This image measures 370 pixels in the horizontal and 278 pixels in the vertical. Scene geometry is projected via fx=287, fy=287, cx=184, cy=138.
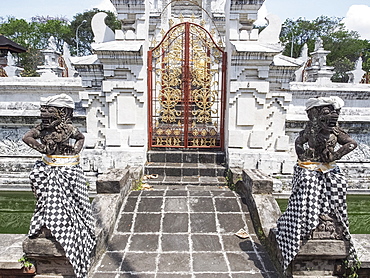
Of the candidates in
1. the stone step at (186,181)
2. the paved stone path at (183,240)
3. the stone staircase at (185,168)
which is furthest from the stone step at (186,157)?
the paved stone path at (183,240)

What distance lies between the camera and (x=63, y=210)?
303cm

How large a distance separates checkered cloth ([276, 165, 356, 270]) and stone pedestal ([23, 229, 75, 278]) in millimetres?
2382

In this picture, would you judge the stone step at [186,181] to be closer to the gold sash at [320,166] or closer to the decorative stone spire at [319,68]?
the gold sash at [320,166]

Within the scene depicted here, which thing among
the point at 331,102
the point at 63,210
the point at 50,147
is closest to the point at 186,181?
the point at 63,210

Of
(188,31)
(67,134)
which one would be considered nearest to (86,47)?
(188,31)

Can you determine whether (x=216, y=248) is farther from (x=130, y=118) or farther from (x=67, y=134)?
(x=130, y=118)

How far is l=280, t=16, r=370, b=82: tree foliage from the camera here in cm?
3650

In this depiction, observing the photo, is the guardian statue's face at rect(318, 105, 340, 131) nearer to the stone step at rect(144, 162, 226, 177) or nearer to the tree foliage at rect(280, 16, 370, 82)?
the stone step at rect(144, 162, 226, 177)

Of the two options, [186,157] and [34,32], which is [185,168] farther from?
[34,32]

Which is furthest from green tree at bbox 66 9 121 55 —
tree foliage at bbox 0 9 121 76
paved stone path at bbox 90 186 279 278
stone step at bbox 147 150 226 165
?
paved stone path at bbox 90 186 279 278

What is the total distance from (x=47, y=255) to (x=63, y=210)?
0.50 meters

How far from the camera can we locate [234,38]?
600 centimetres

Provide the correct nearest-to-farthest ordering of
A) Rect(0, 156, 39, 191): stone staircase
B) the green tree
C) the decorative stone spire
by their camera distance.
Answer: Rect(0, 156, 39, 191): stone staircase < the decorative stone spire < the green tree

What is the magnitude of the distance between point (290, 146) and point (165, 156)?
296 centimetres
